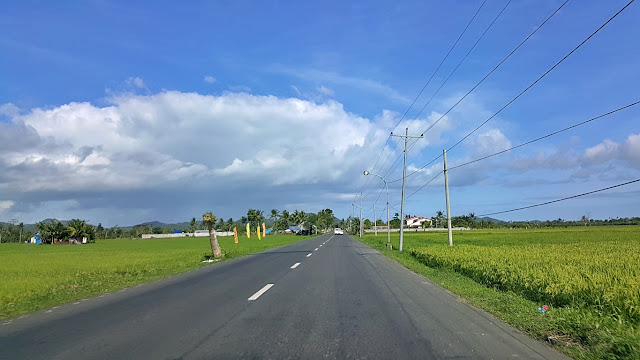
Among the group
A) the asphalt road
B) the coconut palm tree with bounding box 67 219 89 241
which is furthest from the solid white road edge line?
the coconut palm tree with bounding box 67 219 89 241

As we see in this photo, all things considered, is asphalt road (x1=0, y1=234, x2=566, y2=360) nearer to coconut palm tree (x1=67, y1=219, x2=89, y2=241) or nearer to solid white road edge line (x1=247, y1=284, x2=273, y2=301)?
→ solid white road edge line (x1=247, y1=284, x2=273, y2=301)

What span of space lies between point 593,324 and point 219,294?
7.96 meters

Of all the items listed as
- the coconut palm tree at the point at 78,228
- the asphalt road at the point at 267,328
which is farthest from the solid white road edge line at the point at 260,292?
the coconut palm tree at the point at 78,228

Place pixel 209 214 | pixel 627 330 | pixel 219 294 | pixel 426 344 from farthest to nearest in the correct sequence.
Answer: pixel 209 214 → pixel 219 294 → pixel 627 330 → pixel 426 344

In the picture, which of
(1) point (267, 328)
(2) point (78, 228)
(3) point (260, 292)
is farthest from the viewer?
(2) point (78, 228)

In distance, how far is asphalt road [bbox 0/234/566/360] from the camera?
17.6 ft

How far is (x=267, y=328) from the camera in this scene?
21.6 ft

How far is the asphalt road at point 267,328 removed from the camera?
211 inches

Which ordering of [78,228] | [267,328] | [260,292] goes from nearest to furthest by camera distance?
[267,328] → [260,292] → [78,228]

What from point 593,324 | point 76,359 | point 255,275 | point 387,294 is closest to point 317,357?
point 76,359

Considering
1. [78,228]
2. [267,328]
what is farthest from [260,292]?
[78,228]

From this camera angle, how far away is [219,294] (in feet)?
33.9

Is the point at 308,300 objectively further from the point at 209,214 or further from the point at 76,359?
the point at 209,214

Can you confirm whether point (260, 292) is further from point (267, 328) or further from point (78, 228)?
point (78, 228)
